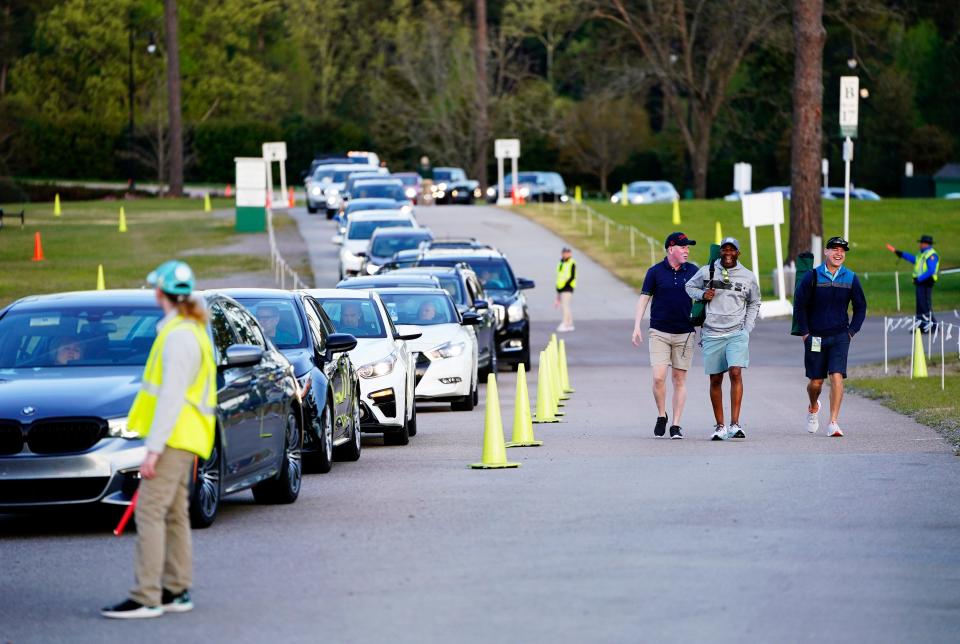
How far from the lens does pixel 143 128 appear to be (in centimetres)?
9475

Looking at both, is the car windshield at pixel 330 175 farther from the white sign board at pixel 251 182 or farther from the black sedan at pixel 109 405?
the black sedan at pixel 109 405

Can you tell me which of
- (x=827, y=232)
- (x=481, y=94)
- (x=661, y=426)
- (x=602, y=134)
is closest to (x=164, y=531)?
(x=661, y=426)

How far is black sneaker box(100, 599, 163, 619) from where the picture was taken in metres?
8.65

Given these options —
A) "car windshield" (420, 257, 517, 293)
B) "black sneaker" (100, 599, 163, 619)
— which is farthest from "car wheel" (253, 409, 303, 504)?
"car windshield" (420, 257, 517, 293)

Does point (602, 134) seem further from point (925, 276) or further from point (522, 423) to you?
point (522, 423)

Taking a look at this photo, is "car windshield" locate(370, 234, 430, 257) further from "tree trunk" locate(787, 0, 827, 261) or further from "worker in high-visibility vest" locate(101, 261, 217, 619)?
"worker in high-visibility vest" locate(101, 261, 217, 619)

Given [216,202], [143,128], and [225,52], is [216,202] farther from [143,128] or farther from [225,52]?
[225,52]

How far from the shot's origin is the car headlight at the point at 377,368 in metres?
17.9

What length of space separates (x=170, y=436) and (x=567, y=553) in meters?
2.70

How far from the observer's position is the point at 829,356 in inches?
694

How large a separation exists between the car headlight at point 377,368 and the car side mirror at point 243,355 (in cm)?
661

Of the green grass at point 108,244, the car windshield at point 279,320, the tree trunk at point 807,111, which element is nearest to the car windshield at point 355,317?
the car windshield at point 279,320

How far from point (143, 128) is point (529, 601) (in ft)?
289

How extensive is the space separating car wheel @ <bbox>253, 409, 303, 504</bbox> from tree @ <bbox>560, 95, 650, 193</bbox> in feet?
256
